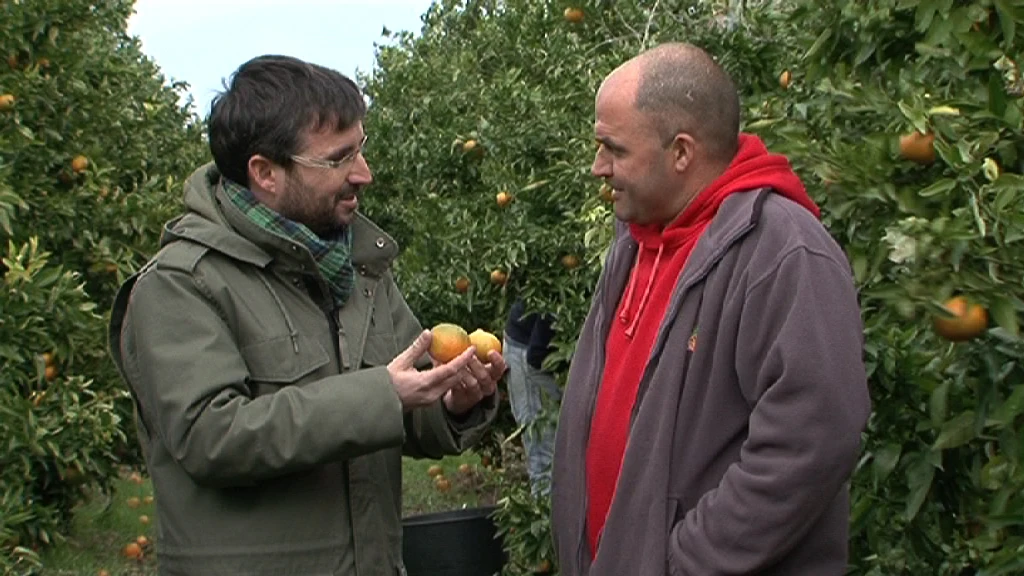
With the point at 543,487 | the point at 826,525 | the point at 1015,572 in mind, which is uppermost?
the point at 826,525

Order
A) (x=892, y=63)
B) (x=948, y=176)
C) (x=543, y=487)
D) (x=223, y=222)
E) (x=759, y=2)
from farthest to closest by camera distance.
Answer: (x=759, y=2), (x=543, y=487), (x=892, y=63), (x=223, y=222), (x=948, y=176)

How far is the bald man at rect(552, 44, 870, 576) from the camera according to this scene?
2287 mm

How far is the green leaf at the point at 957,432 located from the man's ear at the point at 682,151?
0.63 meters

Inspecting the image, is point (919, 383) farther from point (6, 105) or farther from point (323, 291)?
point (6, 105)

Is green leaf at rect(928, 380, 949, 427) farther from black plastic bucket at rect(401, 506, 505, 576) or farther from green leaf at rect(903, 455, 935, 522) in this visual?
A: black plastic bucket at rect(401, 506, 505, 576)

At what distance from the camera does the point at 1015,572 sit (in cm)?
250

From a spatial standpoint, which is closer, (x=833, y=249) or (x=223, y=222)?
(x=833, y=249)

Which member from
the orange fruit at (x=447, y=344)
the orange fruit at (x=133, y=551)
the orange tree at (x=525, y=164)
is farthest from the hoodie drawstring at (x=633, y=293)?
the orange fruit at (x=133, y=551)

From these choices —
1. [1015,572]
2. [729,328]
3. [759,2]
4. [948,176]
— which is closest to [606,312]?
[729,328]

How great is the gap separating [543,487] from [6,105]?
2.43 meters

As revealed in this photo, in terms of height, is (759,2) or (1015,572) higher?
(759,2)

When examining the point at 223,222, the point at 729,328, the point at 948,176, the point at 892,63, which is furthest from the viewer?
the point at 892,63

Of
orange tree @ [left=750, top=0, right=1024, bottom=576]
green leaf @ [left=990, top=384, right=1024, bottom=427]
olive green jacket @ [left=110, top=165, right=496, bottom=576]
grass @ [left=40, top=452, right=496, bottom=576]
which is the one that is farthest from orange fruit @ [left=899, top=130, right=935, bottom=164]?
grass @ [left=40, top=452, right=496, bottom=576]

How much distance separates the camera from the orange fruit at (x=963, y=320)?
229 cm
